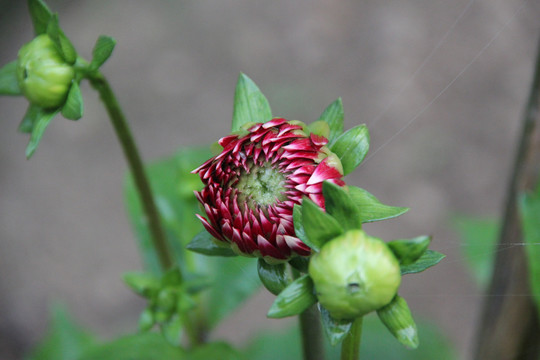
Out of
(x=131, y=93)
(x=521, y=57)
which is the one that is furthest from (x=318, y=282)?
(x=131, y=93)

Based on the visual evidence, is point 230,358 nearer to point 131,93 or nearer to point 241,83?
point 241,83

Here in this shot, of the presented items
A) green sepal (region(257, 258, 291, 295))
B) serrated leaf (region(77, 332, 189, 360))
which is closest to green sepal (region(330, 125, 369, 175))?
green sepal (region(257, 258, 291, 295))

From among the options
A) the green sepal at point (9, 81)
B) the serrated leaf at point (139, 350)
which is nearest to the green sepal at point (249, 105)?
the green sepal at point (9, 81)

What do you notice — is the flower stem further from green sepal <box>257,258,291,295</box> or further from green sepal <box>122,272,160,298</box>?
green sepal <box>257,258,291,295</box>

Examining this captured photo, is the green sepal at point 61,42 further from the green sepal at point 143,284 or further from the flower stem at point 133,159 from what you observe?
the green sepal at point 143,284

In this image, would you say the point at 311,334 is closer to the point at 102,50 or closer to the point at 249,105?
the point at 249,105
